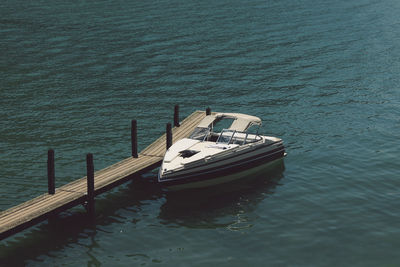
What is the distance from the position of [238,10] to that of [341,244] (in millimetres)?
62373

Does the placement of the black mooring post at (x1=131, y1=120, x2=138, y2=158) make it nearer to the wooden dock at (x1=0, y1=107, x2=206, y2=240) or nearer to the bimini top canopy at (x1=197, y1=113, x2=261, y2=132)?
the wooden dock at (x1=0, y1=107, x2=206, y2=240)

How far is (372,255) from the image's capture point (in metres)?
27.5

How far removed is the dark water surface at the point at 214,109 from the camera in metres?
28.4

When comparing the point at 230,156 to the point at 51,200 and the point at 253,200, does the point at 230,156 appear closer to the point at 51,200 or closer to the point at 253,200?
the point at 253,200

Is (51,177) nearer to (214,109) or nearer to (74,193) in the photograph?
(74,193)

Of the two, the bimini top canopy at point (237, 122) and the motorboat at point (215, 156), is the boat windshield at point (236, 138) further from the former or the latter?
the bimini top canopy at point (237, 122)

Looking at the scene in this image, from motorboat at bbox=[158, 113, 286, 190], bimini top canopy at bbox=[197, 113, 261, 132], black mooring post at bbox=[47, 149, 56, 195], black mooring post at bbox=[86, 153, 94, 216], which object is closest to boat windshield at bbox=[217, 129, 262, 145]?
motorboat at bbox=[158, 113, 286, 190]

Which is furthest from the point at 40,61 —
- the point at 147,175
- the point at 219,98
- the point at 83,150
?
the point at 147,175

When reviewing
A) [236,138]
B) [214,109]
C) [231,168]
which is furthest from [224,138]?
[214,109]

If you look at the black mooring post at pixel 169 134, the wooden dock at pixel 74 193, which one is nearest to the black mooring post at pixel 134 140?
the wooden dock at pixel 74 193

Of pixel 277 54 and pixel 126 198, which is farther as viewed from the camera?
pixel 277 54

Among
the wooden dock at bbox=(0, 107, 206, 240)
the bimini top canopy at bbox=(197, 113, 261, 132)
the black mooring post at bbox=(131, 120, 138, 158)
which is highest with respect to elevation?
the bimini top canopy at bbox=(197, 113, 261, 132)

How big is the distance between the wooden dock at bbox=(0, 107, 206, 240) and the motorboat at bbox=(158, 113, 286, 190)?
1525 mm

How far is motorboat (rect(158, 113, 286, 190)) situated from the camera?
32812mm
